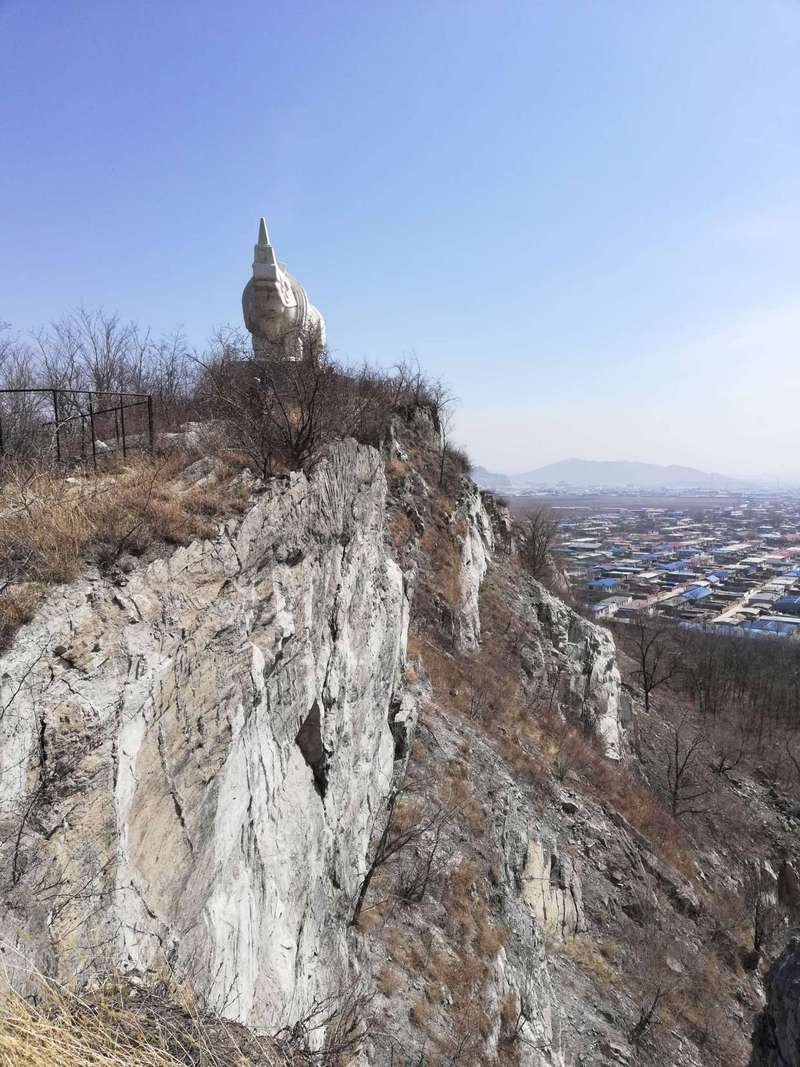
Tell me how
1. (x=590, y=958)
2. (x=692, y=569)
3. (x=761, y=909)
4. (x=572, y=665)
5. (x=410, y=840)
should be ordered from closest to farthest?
1. (x=410, y=840)
2. (x=590, y=958)
3. (x=761, y=909)
4. (x=572, y=665)
5. (x=692, y=569)

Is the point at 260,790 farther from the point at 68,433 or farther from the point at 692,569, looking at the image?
the point at 692,569

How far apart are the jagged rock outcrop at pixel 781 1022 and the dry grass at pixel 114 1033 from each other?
44.6 ft

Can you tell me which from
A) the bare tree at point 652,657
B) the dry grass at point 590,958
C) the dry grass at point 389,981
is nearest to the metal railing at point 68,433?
the dry grass at point 389,981

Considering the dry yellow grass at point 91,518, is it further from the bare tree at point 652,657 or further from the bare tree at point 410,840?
the bare tree at point 652,657

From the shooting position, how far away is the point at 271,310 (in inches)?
526

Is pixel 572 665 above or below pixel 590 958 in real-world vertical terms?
above

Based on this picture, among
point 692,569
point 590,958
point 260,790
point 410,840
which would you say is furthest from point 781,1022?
point 692,569

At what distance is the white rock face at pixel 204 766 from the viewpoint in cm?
338

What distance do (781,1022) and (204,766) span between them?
15123 mm

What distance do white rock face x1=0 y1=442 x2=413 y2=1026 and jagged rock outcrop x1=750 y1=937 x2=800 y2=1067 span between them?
10.6m

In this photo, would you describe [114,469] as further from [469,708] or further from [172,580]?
[469,708]

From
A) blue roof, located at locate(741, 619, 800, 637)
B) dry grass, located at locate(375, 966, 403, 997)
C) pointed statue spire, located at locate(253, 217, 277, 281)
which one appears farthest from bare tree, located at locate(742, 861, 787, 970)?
blue roof, located at locate(741, 619, 800, 637)

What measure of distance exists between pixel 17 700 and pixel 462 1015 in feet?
29.0

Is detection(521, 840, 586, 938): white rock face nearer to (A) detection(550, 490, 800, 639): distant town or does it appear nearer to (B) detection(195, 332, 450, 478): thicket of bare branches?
(B) detection(195, 332, 450, 478): thicket of bare branches
